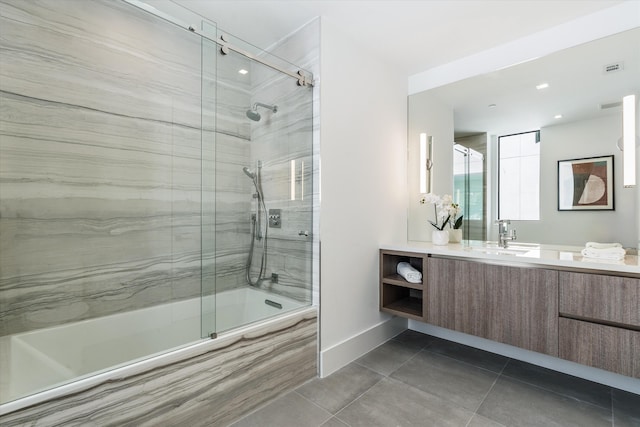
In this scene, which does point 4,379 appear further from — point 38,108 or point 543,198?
point 543,198

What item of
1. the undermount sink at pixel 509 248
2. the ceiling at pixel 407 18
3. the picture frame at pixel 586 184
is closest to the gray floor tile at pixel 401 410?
the undermount sink at pixel 509 248

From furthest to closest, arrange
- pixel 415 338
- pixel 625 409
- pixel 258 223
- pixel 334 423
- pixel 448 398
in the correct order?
1. pixel 415 338
2. pixel 258 223
3. pixel 448 398
4. pixel 625 409
5. pixel 334 423

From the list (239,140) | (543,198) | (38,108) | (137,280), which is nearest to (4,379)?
(137,280)

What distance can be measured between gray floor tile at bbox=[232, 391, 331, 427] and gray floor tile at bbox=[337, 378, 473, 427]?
0.43ft

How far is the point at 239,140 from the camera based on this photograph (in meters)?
2.13

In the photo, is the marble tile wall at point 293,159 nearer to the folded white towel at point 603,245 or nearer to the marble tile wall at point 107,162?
the marble tile wall at point 107,162

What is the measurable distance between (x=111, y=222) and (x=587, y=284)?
2.78m

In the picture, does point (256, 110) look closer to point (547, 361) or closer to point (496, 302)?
point (496, 302)

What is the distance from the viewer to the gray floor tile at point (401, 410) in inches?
62.1

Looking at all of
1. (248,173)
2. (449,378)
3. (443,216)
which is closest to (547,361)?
(449,378)

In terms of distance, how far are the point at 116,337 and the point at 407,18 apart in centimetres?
272

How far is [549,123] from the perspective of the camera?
2172 mm

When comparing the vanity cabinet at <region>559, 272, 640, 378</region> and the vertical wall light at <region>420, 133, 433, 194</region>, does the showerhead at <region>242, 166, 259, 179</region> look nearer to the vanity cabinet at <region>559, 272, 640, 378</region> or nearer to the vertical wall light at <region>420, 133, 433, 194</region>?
the vertical wall light at <region>420, 133, 433, 194</region>

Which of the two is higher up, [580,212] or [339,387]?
[580,212]
